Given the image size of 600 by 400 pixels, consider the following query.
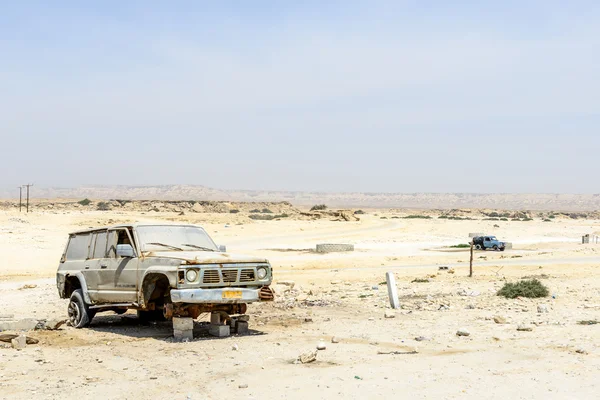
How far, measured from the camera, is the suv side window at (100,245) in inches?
537

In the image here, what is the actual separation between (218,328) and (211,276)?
1081mm

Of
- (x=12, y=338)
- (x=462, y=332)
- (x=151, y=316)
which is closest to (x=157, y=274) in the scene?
(x=12, y=338)

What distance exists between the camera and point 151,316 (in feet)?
48.2

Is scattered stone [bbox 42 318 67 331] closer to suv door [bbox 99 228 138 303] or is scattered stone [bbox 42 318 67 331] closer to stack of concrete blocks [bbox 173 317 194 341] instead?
suv door [bbox 99 228 138 303]

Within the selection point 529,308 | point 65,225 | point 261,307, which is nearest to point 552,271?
point 529,308

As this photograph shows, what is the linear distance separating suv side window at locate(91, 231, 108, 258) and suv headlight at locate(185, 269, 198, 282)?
277 cm

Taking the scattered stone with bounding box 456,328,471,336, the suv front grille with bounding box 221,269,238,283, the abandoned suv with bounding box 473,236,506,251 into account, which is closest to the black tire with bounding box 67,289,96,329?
the suv front grille with bounding box 221,269,238,283

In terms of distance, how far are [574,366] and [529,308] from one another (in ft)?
20.6

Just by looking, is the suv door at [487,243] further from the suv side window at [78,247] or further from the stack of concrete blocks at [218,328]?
the stack of concrete blocks at [218,328]

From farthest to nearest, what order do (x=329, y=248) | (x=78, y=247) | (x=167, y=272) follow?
(x=329, y=248)
(x=78, y=247)
(x=167, y=272)

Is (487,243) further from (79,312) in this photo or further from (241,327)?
(79,312)

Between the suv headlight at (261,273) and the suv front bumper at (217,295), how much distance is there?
0.29m

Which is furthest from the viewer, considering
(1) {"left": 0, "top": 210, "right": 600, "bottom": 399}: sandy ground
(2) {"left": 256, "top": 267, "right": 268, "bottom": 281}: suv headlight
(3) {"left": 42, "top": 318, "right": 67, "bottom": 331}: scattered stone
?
(3) {"left": 42, "top": 318, "right": 67, "bottom": 331}: scattered stone

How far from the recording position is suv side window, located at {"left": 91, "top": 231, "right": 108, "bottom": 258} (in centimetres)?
1363
